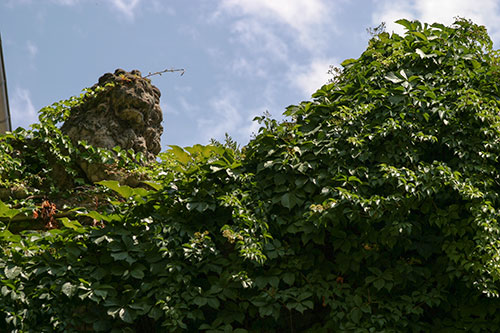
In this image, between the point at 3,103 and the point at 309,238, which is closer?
the point at 309,238

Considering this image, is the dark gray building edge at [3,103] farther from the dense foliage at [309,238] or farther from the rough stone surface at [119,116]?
the dense foliage at [309,238]

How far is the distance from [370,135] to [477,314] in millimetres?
1429

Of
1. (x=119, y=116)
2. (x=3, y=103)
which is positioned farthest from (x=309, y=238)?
(x=3, y=103)

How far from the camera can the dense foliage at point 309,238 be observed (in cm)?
351

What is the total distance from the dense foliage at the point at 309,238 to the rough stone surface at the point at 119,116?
1780mm

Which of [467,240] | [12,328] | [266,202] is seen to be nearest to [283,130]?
[266,202]

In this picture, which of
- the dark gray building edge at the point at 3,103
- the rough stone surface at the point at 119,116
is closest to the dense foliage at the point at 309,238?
the rough stone surface at the point at 119,116

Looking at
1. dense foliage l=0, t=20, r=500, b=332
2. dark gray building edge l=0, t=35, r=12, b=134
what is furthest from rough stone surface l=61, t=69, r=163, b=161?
dark gray building edge l=0, t=35, r=12, b=134

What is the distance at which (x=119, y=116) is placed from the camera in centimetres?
584

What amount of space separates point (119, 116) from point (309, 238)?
9.99 feet

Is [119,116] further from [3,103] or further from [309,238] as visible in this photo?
[3,103]

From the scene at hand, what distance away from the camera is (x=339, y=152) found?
3820 mm

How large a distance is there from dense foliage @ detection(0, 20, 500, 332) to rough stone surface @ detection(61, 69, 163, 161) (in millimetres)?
1780

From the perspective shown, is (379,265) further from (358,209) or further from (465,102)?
(465,102)
